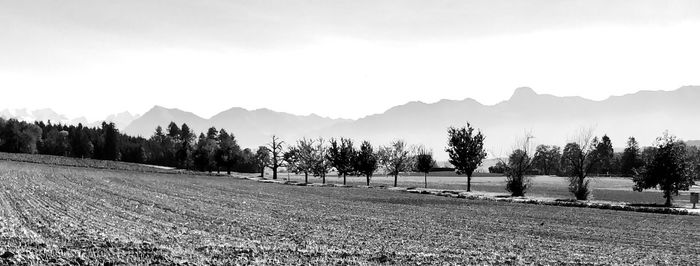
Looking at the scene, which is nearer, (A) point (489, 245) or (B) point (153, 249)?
(B) point (153, 249)

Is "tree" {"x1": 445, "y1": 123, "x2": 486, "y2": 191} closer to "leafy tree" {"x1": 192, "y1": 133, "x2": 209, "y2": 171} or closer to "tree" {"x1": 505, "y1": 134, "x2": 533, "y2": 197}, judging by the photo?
"tree" {"x1": 505, "y1": 134, "x2": 533, "y2": 197}

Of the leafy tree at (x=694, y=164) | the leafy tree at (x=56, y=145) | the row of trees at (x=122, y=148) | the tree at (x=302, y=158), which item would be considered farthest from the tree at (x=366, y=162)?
the leafy tree at (x=56, y=145)

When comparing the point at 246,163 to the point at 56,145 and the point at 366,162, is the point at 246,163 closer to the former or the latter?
the point at 56,145

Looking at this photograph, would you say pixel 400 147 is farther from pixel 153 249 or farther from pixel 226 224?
pixel 153 249

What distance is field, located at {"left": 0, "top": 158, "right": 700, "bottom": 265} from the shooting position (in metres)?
18.9

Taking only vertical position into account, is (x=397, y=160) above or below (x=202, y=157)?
below

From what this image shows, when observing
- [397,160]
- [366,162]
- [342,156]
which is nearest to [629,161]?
[397,160]

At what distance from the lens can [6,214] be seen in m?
28.7

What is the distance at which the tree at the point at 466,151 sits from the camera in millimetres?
82875

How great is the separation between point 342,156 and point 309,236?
86.1 m

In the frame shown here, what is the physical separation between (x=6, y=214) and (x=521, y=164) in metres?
60.8

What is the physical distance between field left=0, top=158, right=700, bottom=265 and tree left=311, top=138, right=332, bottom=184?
73.0 m

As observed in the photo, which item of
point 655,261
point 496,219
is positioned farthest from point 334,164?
point 655,261

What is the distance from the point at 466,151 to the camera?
83125mm
